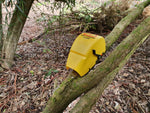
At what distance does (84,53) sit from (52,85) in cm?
114

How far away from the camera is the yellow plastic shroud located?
3.59ft

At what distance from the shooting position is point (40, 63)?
247cm

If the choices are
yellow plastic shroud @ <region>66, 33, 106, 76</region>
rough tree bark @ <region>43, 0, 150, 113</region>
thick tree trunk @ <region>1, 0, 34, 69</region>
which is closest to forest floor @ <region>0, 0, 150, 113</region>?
thick tree trunk @ <region>1, 0, 34, 69</region>

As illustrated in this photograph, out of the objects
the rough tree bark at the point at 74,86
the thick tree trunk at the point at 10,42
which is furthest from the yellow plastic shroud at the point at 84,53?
the thick tree trunk at the point at 10,42

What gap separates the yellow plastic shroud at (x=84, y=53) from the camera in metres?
1.10

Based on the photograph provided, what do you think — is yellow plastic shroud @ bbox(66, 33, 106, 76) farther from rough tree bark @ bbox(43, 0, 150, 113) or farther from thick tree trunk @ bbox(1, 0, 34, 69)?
thick tree trunk @ bbox(1, 0, 34, 69)

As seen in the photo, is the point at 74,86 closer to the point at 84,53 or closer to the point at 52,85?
the point at 84,53

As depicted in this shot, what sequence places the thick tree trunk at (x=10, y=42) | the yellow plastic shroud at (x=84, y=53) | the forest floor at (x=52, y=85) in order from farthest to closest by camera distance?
the thick tree trunk at (x=10, y=42)
the forest floor at (x=52, y=85)
the yellow plastic shroud at (x=84, y=53)

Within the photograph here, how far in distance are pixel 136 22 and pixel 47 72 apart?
10.0 ft

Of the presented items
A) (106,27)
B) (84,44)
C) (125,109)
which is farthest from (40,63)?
(106,27)

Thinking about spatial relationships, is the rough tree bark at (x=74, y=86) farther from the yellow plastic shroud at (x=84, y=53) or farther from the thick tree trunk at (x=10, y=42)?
the thick tree trunk at (x=10, y=42)

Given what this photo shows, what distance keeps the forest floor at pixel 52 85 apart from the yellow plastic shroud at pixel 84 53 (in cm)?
82

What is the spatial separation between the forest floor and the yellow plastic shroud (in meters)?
0.82

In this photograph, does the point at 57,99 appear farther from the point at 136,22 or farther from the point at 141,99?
the point at 136,22
